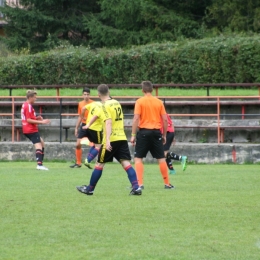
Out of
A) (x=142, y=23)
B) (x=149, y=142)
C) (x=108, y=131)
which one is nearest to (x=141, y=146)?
(x=149, y=142)

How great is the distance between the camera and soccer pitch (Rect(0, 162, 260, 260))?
828 centimetres

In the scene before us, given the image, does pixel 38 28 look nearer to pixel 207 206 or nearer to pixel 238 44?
pixel 238 44

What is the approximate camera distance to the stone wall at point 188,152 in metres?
22.5

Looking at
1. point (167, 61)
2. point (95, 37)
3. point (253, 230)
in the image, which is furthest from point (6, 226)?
point (95, 37)

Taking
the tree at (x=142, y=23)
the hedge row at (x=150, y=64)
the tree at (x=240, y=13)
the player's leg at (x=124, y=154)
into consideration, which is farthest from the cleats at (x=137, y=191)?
the tree at (x=142, y=23)

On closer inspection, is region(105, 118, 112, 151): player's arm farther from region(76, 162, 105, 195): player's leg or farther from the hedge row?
the hedge row

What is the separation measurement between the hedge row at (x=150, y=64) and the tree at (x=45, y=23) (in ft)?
37.5

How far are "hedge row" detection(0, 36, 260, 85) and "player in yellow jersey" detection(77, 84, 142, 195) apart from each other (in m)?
15.9

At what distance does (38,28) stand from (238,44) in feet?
65.0

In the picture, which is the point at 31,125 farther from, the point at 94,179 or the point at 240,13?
the point at 240,13

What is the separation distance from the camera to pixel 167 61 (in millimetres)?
30312

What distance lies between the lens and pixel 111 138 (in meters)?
12.8

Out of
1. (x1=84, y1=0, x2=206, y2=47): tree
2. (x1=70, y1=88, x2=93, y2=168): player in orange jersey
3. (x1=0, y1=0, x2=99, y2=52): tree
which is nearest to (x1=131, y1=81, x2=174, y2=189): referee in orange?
(x1=70, y1=88, x2=93, y2=168): player in orange jersey

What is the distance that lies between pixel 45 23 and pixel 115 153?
3365 cm
